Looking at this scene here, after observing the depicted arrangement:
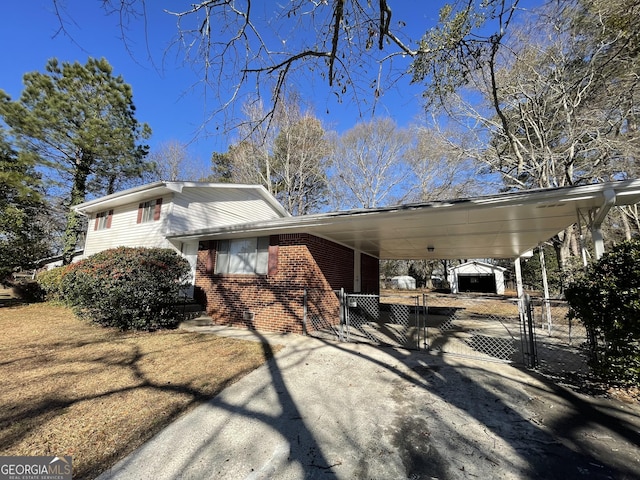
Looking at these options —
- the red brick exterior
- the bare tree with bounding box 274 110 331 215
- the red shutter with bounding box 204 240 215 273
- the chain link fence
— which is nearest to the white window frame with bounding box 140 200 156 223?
the red brick exterior

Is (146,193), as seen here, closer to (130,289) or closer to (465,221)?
(130,289)

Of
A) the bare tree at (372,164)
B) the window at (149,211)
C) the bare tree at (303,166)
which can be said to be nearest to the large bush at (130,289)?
the window at (149,211)

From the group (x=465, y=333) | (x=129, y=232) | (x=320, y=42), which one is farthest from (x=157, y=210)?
(x=465, y=333)

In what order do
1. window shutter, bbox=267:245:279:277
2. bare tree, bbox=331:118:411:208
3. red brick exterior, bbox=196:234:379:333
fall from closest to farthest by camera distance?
red brick exterior, bbox=196:234:379:333, window shutter, bbox=267:245:279:277, bare tree, bbox=331:118:411:208

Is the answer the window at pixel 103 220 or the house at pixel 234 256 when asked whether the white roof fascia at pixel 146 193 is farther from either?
the window at pixel 103 220

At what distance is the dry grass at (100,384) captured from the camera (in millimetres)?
2621

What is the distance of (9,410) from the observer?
10.2 ft

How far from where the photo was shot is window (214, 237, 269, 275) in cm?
823

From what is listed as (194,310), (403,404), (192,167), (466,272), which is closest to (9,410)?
(403,404)

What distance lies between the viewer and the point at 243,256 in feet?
28.2

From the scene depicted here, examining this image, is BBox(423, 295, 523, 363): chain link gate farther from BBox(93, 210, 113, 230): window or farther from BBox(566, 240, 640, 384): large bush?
BBox(93, 210, 113, 230): window

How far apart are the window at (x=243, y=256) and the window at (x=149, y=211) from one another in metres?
4.21

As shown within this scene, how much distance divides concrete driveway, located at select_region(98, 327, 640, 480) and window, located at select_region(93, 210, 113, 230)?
43.3 ft

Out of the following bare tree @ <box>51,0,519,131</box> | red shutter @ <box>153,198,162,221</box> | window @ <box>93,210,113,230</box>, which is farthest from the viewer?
window @ <box>93,210,113,230</box>
